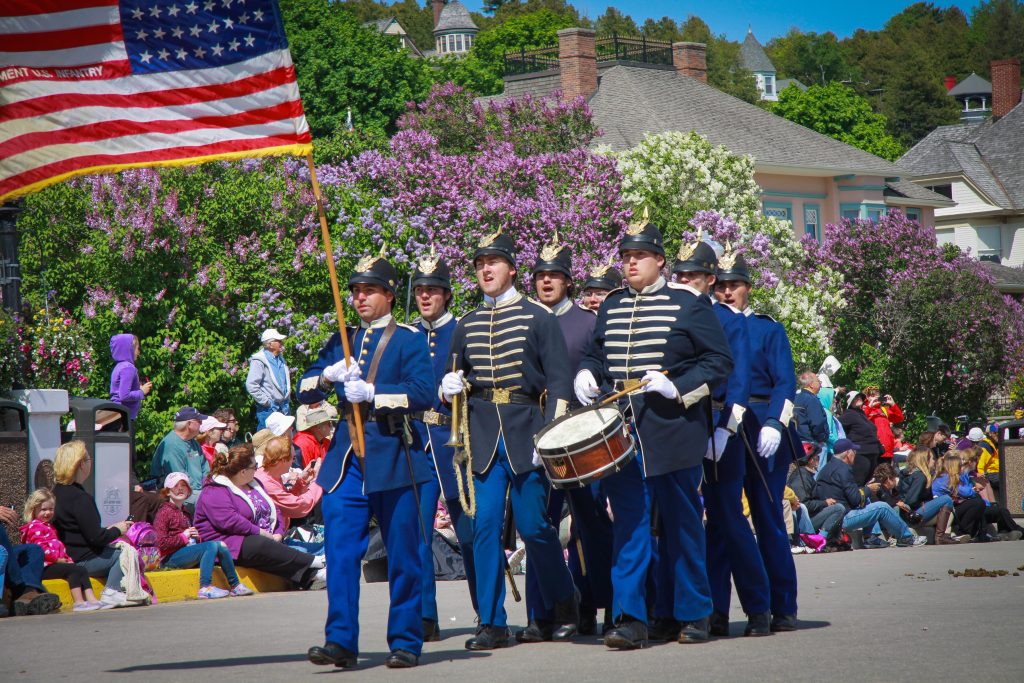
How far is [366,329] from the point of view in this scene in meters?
9.26

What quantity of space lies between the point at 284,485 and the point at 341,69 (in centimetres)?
4312

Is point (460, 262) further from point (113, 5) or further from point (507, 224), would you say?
point (113, 5)

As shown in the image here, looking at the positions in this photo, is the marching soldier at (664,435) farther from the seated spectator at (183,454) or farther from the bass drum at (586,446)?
the seated spectator at (183,454)

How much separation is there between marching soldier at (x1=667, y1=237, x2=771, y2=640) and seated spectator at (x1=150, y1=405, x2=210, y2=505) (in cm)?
733

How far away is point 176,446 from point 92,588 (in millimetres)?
3223

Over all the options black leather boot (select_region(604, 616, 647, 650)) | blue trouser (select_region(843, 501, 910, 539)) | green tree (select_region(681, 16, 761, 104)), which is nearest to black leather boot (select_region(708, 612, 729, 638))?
black leather boot (select_region(604, 616, 647, 650))

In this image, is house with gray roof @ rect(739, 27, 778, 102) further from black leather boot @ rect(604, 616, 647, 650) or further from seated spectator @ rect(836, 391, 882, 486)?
black leather boot @ rect(604, 616, 647, 650)

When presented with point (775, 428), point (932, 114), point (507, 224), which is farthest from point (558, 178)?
point (932, 114)

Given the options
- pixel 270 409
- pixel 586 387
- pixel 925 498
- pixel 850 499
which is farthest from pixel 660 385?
pixel 925 498

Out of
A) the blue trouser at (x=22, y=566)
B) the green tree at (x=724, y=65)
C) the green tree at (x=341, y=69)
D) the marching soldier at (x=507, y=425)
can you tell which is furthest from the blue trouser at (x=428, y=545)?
the green tree at (x=724, y=65)

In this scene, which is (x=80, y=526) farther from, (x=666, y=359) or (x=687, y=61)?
(x=687, y=61)

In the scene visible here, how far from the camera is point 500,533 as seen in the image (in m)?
9.34

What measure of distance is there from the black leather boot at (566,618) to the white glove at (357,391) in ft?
6.48

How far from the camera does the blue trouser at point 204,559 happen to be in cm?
1323
